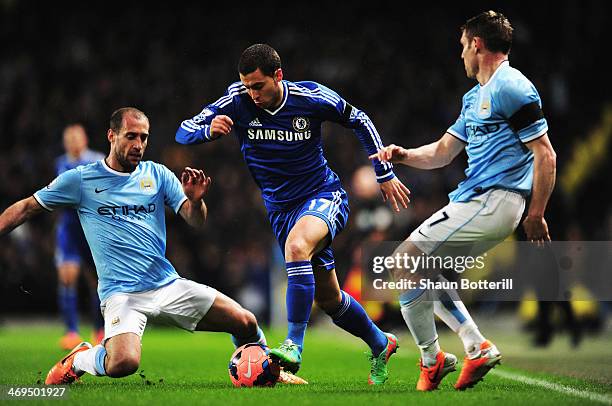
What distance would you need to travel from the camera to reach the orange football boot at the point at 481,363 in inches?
235

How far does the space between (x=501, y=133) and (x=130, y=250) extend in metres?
2.57

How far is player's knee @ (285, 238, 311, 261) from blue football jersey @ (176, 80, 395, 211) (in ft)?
1.98

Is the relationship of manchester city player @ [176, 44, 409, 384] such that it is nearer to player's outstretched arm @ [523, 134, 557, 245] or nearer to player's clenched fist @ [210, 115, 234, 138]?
player's clenched fist @ [210, 115, 234, 138]

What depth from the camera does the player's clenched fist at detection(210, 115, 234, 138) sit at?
19.9ft

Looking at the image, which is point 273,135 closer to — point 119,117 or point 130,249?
point 119,117

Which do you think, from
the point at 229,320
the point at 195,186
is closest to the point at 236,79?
the point at 229,320

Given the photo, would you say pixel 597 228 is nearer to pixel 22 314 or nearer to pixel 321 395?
pixel 22 314

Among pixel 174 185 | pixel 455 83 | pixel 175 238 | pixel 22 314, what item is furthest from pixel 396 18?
pixel 174 185

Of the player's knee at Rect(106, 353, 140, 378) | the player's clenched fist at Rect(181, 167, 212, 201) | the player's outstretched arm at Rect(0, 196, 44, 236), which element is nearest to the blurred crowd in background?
the player's clenched fist at Rect(181, 167, 212, 201)

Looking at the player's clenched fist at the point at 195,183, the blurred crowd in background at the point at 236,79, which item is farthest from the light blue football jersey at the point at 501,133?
the blurred crowd in background at the point at 236,79

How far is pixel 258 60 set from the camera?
250 inches

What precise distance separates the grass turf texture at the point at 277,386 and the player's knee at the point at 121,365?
0.11m

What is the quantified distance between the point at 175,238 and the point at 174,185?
9.47 m

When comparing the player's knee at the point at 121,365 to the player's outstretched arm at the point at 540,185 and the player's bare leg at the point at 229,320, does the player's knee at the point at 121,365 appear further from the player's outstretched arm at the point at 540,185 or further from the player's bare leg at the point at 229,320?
the player's outstretched arm at the point at 540,185
